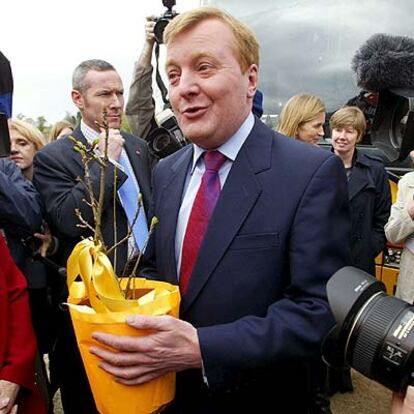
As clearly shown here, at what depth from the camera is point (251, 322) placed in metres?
1.28

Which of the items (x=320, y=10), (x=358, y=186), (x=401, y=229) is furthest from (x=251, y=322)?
(x=320, y=10)

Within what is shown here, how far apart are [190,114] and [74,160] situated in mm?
1113

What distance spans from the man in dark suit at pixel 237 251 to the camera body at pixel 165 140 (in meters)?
1.41

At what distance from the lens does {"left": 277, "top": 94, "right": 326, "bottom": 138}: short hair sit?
3.09m

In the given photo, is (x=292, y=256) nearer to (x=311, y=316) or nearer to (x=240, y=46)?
(x=311, y=316)

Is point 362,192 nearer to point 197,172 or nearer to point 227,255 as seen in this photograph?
point 197,172

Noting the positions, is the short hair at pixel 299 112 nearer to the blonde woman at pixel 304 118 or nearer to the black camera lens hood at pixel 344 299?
the blonde woman at pixel 304 118

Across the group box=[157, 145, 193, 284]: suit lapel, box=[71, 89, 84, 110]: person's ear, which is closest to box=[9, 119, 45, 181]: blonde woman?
box=[71, 89, 84, 110]: person's ear

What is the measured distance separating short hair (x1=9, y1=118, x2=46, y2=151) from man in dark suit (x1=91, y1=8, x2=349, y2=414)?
6.67 ft

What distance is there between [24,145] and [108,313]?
7.61 feet

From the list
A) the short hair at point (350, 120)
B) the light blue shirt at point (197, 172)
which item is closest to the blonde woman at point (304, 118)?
the short hair at point (350, 120)

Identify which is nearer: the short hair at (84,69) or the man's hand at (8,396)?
the man's hand at (8,396)

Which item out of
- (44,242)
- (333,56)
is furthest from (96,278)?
(333,56)

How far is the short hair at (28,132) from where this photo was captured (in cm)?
320
